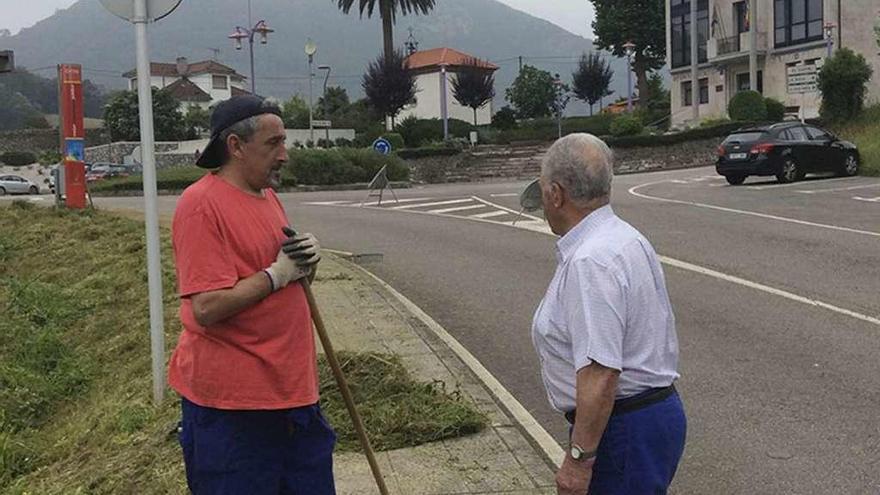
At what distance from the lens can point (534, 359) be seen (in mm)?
7586

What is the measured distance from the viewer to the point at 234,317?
3.21 m

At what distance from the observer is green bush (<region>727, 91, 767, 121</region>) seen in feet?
139

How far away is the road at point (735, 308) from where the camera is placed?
17.6 feet

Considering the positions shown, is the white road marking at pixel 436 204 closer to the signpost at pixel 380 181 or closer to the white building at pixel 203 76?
the signpost at pixel 380 181

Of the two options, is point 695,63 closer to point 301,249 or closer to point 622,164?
point 622,164

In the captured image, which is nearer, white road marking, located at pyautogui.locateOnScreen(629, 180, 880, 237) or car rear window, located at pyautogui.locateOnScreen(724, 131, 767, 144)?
white road marking, located at pyautogui.locateOnScreen(629, 180, 880, 237)

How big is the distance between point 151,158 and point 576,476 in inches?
161

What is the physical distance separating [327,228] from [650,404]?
15495mm

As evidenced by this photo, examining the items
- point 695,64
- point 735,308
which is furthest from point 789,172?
point 695,64

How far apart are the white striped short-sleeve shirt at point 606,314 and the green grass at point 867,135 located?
87.2ft

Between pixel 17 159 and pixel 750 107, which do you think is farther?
pixel 17 159

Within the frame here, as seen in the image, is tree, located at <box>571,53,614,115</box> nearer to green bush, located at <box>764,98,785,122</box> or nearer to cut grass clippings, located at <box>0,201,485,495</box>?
green bush, located at <box>764,98,785,122</box>

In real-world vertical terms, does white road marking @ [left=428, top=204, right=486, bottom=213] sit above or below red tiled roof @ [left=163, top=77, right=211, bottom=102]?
below

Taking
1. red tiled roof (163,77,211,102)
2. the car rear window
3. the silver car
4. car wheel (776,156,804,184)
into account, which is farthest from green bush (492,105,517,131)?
car wheel (776,156,804,184)
